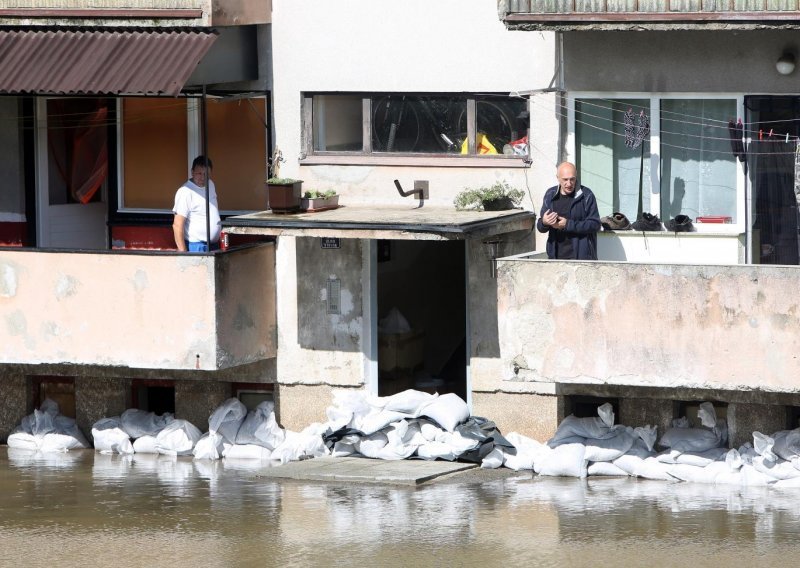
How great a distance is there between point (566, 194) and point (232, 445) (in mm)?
4440

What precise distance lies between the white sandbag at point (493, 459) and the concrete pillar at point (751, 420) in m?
2.19

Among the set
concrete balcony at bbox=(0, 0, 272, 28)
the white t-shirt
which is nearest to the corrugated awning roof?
concrete balcony at bbox=(0, 0, 272, 28)

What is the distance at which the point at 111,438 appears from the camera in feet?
60.6

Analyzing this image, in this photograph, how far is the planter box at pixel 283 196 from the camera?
57.2 feet

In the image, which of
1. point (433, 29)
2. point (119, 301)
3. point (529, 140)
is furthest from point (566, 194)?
point (119, 301)

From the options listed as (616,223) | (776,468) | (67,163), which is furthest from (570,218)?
(67,163)

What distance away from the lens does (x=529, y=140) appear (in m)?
17.3

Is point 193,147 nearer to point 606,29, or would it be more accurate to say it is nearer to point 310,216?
point 310,216

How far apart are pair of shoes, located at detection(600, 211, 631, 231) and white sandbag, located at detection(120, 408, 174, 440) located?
5.13 metres

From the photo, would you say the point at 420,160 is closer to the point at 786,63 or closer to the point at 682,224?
the point at 682,224

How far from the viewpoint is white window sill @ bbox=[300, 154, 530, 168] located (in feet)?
57.2

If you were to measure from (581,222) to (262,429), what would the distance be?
411 centimetres

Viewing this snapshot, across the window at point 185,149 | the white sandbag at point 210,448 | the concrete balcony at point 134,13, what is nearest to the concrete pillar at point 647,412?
the white sandbag at point 210,448

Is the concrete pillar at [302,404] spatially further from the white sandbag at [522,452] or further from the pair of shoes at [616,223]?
the pair of shoes at [616,223]
